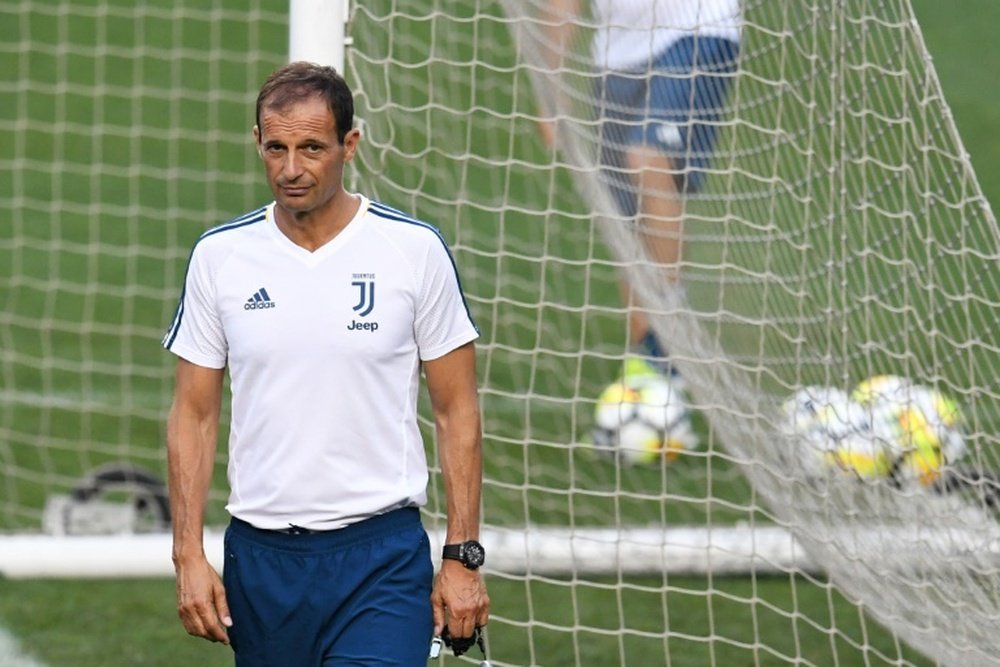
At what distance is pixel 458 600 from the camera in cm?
377

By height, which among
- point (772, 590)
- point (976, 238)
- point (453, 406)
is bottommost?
point (772, 590)

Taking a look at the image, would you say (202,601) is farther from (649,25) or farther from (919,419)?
(649,25)

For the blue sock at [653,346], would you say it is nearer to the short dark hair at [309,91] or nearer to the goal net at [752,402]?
the goal net at [752,402]

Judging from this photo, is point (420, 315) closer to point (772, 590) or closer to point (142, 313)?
point (772, 590)

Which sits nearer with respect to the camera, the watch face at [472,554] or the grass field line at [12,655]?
the watch face at [472,554]

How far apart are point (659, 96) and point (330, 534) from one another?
7.09 feet

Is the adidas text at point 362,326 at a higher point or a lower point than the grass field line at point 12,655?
higher

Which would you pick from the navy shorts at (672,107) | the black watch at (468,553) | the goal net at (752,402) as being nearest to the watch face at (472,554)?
the black watch at (468,553)

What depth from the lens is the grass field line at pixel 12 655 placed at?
5523 mm

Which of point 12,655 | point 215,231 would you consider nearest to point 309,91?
point 215,231

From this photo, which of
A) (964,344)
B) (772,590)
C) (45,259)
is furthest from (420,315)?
(45,259)

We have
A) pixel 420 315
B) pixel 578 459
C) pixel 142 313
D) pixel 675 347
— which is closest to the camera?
pixel 420 315

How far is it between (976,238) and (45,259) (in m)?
6.09

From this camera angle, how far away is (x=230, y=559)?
3826 millimetres
